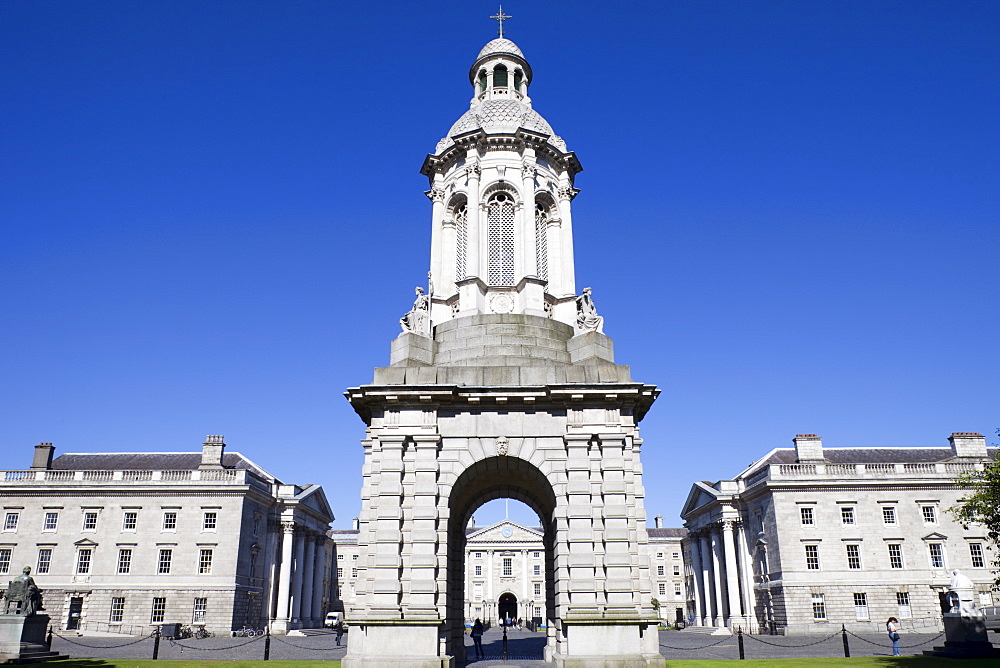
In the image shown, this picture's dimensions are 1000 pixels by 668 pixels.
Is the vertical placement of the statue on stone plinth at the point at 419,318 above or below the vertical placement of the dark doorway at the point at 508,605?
above

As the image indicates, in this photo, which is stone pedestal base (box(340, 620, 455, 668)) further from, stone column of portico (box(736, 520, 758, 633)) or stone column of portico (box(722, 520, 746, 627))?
stone column of portico (box(722, 520, 746, 627))

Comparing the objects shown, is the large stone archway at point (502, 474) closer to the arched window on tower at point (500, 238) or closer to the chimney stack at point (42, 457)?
the arched window on tower at point (500, 238)

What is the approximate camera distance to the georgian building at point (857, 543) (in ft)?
165

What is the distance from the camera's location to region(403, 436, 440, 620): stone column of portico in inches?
698

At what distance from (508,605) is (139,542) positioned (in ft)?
187

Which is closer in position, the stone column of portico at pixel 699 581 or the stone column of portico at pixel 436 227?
the stone column of portico at pixel 436 227

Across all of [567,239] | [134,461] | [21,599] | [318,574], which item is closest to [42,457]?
[134,461]

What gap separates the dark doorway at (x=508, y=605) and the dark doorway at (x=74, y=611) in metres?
56.5

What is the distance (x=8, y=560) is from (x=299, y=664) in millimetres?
41136

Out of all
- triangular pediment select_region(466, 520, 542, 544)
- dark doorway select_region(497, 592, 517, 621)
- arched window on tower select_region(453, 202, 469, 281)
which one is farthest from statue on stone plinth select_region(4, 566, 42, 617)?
dark doorway select_region(497, 592, 517, 621)

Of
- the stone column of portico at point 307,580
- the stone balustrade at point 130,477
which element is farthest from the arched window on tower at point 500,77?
the stone column of portico at point 307,580

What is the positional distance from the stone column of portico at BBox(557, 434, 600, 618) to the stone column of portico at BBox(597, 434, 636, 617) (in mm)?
342

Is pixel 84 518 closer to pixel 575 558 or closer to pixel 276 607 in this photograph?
pixel 276 607

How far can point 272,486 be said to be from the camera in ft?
208
